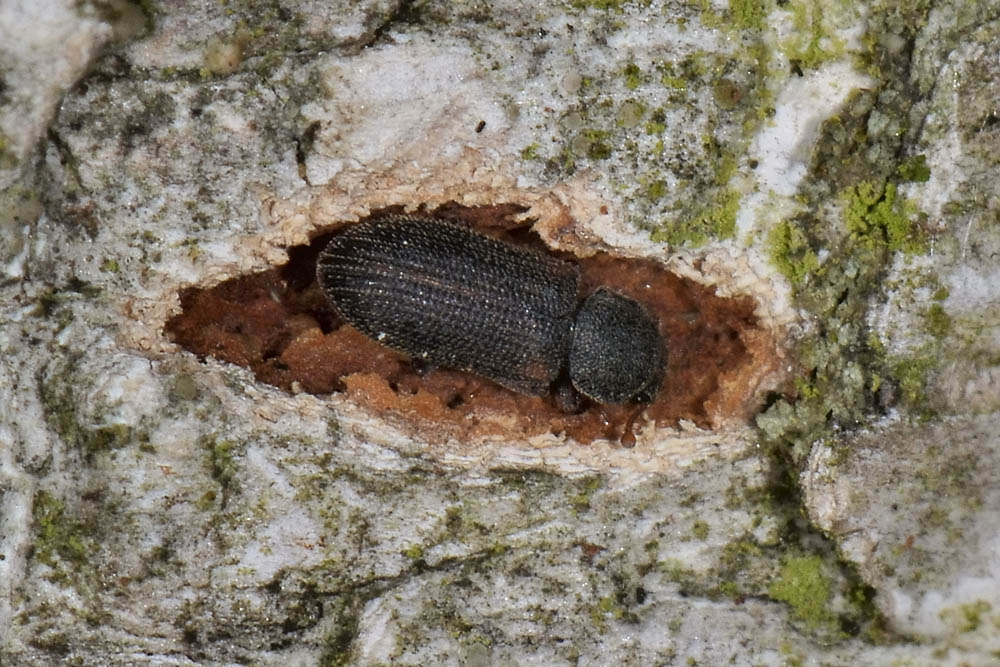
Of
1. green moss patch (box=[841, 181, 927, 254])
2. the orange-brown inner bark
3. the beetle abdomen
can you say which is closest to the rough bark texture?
green moss patch (box=[841, 181, 927, 254])

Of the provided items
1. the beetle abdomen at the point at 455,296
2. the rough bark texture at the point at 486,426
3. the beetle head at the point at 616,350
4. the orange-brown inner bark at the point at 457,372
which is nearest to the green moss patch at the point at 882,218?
the rough bark texture at the point at 486,426

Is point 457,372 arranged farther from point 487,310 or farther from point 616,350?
point 616,350

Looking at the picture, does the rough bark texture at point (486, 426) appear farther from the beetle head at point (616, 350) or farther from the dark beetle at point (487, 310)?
the beetle head at point (616, 350)

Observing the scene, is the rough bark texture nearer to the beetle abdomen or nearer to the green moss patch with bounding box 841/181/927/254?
the green moss patch with bounding box 841/181/927/254

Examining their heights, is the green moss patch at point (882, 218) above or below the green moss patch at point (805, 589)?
above

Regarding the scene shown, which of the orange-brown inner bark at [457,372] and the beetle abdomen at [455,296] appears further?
the beetle abdomen at [455,296]

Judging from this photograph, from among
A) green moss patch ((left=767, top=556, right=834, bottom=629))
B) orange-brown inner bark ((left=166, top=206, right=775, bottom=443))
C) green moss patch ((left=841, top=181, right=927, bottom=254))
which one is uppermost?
green moss patch ((left=841, top=181, right=927, bottom=254))

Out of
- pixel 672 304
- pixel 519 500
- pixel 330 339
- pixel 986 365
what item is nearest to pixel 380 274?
pixel 330 339
